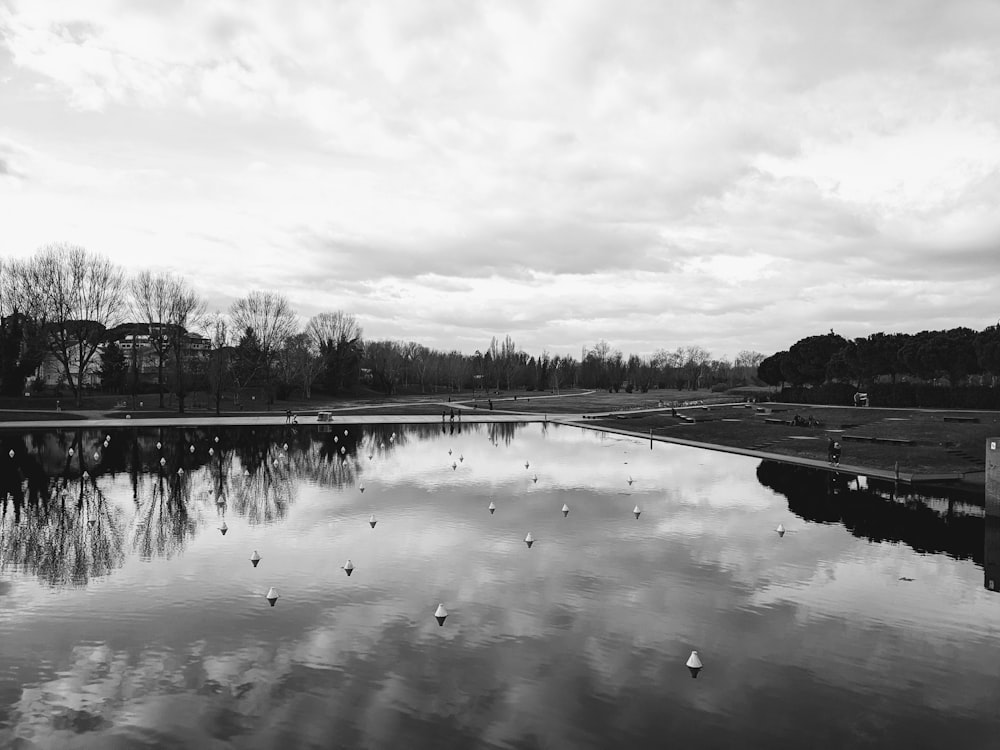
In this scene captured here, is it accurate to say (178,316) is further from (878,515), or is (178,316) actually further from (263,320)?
(878,515)


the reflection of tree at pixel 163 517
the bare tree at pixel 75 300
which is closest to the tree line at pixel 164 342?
the bare tree at pixel 75 300

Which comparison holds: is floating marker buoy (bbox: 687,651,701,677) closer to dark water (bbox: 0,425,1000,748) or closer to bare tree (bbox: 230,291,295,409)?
dark water (bbox: 0,425,1000,748)

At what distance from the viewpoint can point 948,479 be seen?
33438 mm

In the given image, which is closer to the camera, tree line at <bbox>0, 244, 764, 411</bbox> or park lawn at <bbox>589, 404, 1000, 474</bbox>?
park lawn at <bbox>589, 404, 1000, 474</bbox>

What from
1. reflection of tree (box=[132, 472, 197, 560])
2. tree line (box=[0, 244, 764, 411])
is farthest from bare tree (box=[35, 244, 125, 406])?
reflection of tree (box=[132, 472, 197, 560])

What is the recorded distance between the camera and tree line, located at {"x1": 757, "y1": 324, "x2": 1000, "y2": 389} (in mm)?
67812

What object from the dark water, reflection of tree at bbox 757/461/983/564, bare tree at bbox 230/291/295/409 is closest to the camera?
the dark water

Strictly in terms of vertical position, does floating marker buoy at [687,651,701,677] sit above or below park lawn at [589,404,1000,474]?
below

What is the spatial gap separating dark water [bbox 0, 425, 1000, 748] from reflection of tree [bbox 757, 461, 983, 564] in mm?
199


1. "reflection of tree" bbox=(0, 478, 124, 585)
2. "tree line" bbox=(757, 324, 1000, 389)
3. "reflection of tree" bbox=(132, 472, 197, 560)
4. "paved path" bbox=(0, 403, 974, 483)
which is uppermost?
"tree line" bbox=(757, 324, 1000, 389)

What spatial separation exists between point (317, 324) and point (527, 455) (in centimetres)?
10647

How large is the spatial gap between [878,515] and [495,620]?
1913cm

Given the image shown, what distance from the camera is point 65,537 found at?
2192 centimetres

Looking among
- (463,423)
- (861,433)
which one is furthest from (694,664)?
(463,423)
